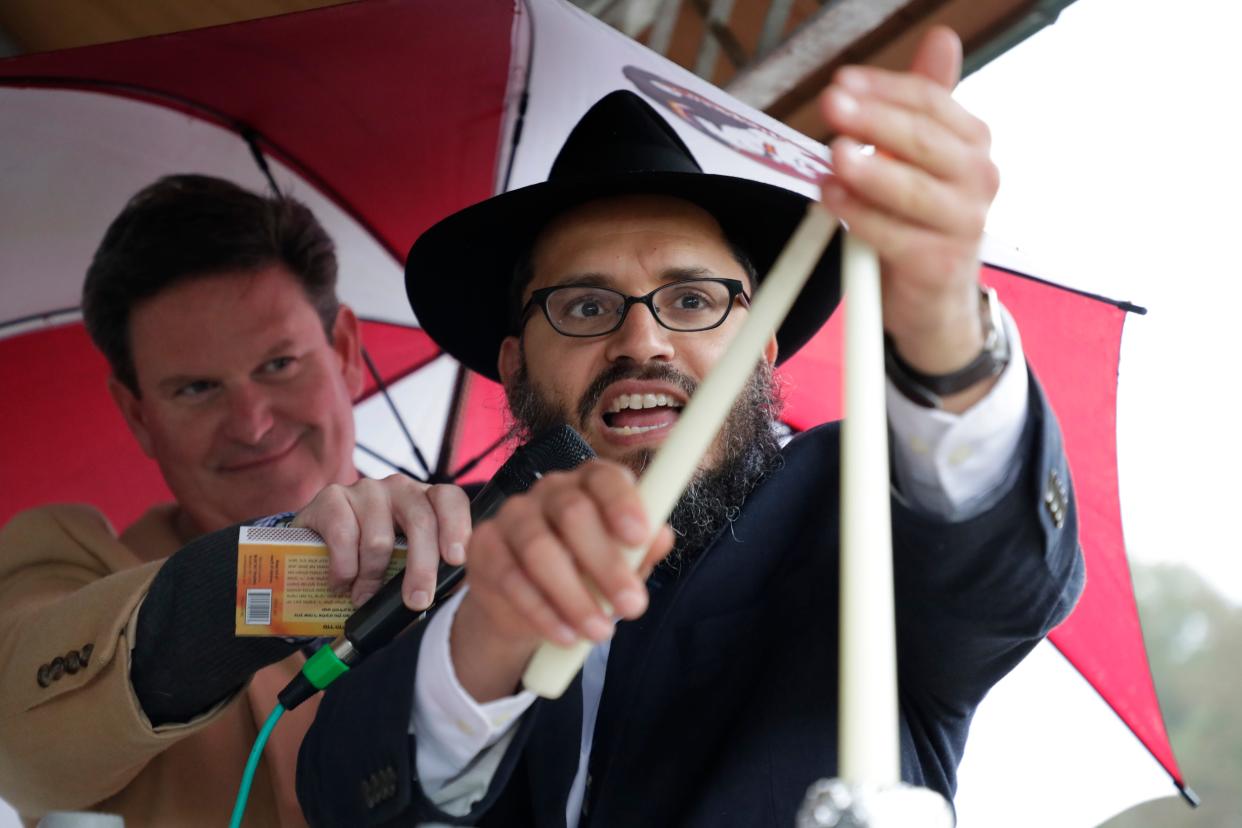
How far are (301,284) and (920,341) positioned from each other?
67.2 inches

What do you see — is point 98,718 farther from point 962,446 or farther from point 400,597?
point 962,446

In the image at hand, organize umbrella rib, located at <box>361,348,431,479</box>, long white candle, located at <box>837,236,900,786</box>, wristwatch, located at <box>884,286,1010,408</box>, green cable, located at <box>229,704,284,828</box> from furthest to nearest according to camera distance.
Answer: umbrella rib, located at <box>361,348,431,479</box> → green cable, located at <box>229,704,284,828</box> → wristwatch, located at <box>884,286,1010,408</box> → long white candle, located at <box>837,236,900,786</box>

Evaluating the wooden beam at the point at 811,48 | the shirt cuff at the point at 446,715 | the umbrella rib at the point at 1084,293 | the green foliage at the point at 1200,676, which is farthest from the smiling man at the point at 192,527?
the green foliage at the point at 1200,676

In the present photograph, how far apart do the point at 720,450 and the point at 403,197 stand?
0.96 metres

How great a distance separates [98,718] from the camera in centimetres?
141

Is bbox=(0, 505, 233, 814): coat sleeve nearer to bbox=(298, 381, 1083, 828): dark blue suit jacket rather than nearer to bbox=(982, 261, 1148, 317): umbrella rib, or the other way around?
bbox=(298, 381, 1083, 828): dark blue suit jacket

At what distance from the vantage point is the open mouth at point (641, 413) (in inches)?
68.7

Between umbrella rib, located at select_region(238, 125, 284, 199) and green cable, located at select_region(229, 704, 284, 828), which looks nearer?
green cable, located at select_region(229, 704, 284, 828)

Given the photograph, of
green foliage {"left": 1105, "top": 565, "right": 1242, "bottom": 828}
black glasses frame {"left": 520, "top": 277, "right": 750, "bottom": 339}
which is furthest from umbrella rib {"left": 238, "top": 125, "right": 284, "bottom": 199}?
green foliage {"left": 1105, "top": 565, "right": 1242, "bottom": 828}

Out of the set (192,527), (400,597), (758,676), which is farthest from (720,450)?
(192,527)

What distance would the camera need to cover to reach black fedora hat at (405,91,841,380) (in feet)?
6.37

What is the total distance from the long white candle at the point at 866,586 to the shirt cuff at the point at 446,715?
51 cm

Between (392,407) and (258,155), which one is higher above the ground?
(258,155)

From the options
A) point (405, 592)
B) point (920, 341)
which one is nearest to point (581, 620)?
point (920, 341)
